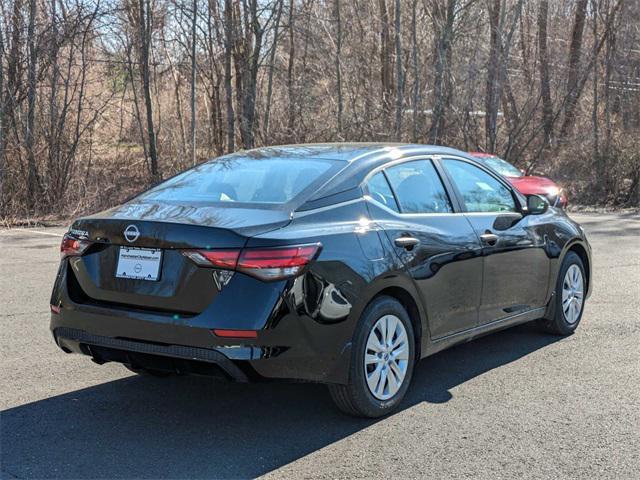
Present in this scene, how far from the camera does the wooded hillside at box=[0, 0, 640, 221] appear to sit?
1672 cm

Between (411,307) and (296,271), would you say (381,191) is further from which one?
(296,271)

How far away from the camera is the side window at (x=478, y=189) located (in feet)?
A: 18.6

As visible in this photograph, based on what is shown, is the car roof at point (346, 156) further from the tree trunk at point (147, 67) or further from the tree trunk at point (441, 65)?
the tree trunk at point (441, 65)

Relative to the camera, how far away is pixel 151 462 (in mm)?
3939

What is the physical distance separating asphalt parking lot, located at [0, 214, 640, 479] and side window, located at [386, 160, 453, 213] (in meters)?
1.20

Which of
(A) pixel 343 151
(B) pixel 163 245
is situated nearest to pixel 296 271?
(B) pixel 163 245

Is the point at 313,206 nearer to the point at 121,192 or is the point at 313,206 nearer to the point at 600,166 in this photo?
the point at 121,192

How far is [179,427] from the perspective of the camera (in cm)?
446

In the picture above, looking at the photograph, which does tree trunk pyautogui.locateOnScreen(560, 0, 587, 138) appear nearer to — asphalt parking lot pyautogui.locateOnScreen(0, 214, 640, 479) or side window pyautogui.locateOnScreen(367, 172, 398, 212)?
asphalt parking lot pyautogui.locateOnScreen(0, 214, 640, 479)

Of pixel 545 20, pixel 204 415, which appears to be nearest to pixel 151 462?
pixel 204 415

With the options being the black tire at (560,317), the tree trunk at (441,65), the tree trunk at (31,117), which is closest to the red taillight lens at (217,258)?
the black tire at (560,317)

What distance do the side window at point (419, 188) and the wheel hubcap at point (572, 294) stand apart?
5.81 ft

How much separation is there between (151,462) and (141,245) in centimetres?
114

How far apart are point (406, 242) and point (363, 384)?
92cm
